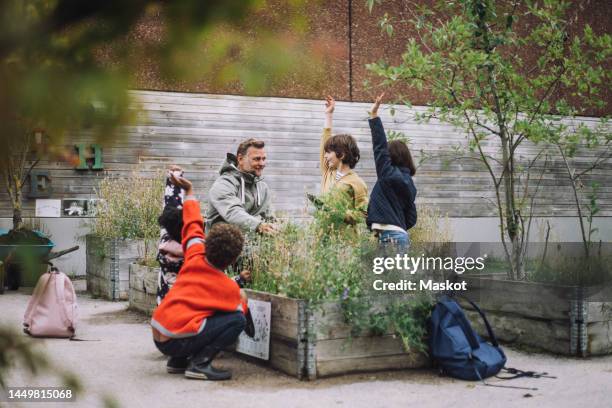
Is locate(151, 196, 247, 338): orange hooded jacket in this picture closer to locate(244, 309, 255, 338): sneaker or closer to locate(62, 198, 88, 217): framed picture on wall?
locate(244, 309, 255, 338): sneaker

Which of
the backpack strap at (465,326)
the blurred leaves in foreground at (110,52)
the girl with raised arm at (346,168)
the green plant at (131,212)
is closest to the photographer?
the blurred leaves in foreground at (110,52)

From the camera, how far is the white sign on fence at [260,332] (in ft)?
18.2

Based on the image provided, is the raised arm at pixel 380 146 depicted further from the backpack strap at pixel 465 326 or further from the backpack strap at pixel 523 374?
the backpack strap at pixel 523 374

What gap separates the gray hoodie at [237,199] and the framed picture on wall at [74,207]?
620cm

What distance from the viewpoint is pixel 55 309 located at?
665 cm

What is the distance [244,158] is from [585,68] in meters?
3.52

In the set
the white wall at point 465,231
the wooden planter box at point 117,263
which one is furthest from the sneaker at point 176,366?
the white wall at point 465,231

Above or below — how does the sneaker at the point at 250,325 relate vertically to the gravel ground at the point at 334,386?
above

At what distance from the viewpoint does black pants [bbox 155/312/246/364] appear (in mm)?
5152

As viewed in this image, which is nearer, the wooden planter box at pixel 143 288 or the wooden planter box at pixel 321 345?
the wooden planter box at pixel 321 345

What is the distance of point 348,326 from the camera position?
5.34 meters

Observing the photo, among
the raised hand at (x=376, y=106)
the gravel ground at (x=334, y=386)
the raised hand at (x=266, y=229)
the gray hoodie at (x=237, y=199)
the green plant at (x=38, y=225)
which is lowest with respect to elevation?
the gravel ground at (x=334, y=386)

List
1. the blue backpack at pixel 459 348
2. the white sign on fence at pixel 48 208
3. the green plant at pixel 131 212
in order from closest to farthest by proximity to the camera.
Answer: the blue backpack at pixel 459 348 < the green plant at pixel 131 212 < the white sign on fence at pixel 48 208

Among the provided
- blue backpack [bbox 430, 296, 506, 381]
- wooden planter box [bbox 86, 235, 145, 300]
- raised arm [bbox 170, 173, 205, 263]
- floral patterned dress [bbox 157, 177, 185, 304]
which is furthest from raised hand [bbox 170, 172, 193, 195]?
wooden planter box [bbox 86, 235, 145, 300]
